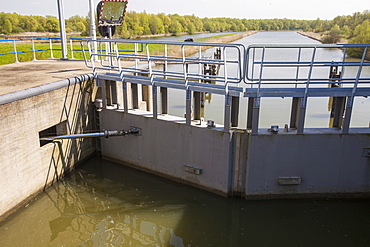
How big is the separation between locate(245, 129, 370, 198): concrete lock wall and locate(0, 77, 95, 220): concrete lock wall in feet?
14.4

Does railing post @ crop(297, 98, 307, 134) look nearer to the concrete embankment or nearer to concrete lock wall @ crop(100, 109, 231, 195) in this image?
concrete lock wall @ crop(100, 109, 231, 195)

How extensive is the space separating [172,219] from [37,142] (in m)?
A: 3.30

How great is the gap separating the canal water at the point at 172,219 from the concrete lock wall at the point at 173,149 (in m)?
0.38

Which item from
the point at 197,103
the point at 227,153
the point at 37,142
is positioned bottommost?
the point at 227,153

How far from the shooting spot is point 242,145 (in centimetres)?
667

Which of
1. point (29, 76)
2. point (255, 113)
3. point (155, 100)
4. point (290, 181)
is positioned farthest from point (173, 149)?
point (29, 76)

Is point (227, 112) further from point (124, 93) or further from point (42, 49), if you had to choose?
point (42, 49)

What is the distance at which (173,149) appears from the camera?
7492mm

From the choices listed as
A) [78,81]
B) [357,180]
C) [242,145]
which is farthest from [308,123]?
[78,81]

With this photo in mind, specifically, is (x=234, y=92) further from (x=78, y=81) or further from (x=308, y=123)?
(x=308, y=123)

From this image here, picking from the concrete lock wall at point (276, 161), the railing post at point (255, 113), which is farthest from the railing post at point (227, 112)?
the railing post at point (255, 113)

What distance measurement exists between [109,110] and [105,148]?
3.72 feet

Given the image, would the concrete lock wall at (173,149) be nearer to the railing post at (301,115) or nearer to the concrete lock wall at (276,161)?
the concrete lock wall at (276,161)

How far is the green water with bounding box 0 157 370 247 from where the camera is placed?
576 cm
